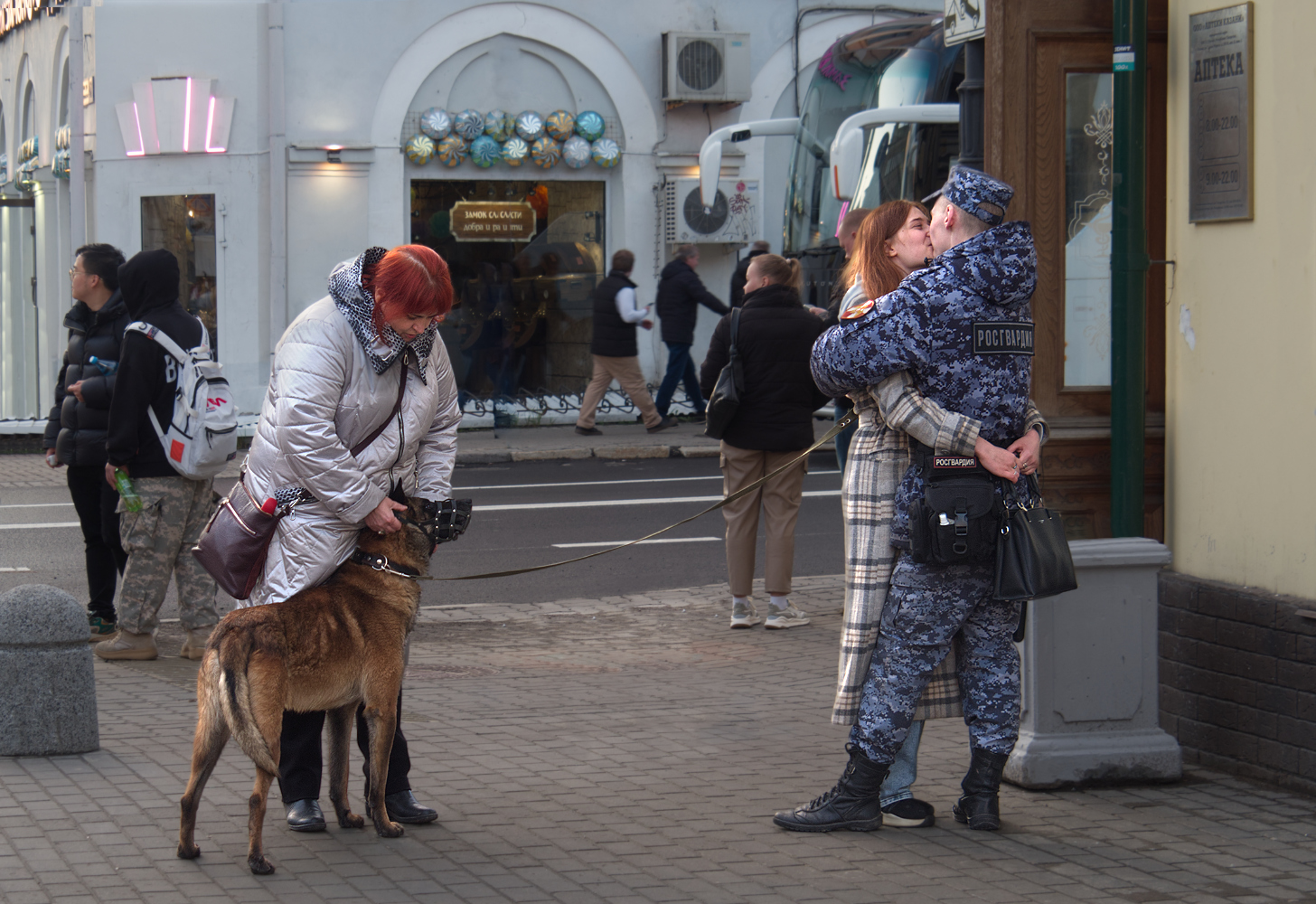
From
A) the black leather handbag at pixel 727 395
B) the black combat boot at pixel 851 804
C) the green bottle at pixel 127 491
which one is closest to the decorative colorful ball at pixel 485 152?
the black leather handbag at pixel 727 395

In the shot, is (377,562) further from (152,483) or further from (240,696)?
(152,483)

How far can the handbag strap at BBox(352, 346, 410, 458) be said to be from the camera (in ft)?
16.2

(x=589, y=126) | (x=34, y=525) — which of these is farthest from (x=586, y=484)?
(x=589, y=126)

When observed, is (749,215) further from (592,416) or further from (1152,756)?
(1152,756)

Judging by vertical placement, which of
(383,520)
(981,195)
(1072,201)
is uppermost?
(1072,201)

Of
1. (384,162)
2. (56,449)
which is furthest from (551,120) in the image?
(56,449)

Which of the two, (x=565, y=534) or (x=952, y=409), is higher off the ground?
(x=952, y=409)

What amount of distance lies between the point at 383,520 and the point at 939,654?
5.73 ft

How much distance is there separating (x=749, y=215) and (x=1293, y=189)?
1673cm

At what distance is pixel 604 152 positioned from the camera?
70.0 feet

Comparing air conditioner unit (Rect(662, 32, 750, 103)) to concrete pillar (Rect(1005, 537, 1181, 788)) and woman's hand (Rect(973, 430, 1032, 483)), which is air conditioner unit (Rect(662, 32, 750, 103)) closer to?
concrete pillar (Rect(1005, 537, 1181, 788))

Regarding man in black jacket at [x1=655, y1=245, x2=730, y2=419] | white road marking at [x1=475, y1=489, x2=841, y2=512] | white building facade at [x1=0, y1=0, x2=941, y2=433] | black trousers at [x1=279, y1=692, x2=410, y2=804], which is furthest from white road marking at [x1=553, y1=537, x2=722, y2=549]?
white building facade at [x1=0, y1=0, x2=941, y2=433]

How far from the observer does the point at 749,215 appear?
865 inches

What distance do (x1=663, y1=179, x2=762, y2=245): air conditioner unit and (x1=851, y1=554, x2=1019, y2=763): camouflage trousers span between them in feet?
55.4
